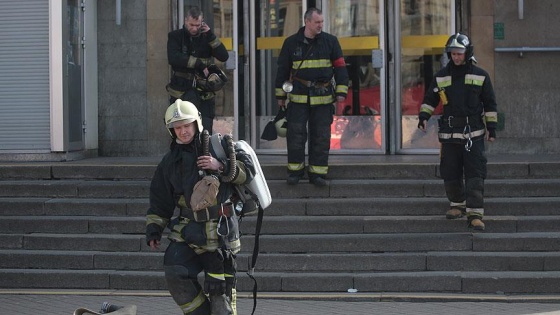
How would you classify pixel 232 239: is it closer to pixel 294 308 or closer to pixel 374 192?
pixel 294 308

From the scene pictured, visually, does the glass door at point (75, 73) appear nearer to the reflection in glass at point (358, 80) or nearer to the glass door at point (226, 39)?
the glass door at point (226, 39)

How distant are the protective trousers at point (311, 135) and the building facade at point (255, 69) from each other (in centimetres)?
300

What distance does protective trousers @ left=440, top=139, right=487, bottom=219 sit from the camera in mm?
11031

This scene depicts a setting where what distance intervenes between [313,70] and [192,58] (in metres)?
1.37

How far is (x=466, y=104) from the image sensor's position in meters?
11.2

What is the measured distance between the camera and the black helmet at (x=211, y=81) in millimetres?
12242

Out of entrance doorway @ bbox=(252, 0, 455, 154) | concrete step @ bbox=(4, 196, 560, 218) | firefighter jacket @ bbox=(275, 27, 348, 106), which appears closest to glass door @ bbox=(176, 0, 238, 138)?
entrance doorway @ bbox=(252, 0, 455, 154)

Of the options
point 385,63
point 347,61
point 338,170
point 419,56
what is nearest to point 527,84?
point 419,56

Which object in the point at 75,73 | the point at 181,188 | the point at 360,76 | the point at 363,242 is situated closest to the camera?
the point at 181,188

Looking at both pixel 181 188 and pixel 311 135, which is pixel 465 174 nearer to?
pixel 311 135

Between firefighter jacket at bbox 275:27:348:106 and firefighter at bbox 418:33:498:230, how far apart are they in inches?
50.1

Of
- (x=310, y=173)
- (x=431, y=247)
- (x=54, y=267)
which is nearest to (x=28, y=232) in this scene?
(x=54, y=267)

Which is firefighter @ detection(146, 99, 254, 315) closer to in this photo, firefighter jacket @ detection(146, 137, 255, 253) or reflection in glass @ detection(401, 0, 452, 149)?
firefighter jacket @ detection(146, 137, 255, 253)

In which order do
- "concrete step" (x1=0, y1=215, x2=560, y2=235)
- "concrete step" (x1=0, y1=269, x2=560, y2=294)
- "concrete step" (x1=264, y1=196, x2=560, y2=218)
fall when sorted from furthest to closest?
"concrete step" (x1=264, y1=196, x2=560, y2=218), "concrete step" (x1=0, y1=215, x2=560, y2=235), "concrete step" (x1=0, y1=269, x2=560, y2=294)
